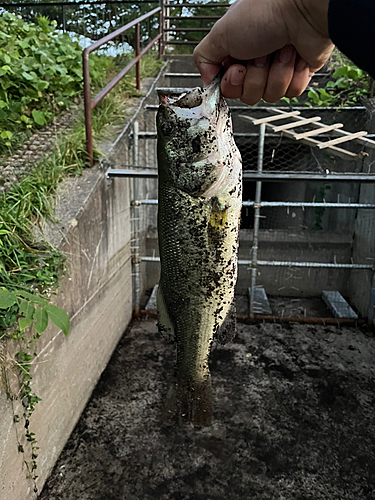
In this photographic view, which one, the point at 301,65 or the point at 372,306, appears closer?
the point at 301,65

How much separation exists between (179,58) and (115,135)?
13.4ft

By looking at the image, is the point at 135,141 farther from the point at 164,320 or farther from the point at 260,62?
the point at 260,62

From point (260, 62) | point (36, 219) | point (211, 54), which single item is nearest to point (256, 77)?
point (260, 62)

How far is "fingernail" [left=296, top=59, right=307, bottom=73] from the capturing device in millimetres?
1528

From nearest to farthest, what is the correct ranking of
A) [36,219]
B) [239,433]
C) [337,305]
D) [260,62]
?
1. [260,62]
2. [36,219]
3. [239,433]
4. [337,305]

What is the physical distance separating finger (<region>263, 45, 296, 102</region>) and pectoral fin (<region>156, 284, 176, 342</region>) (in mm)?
899

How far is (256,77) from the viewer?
151 centimetres

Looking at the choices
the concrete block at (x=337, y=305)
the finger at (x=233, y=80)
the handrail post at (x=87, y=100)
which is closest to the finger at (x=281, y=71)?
the finger at (x=233, y=80)

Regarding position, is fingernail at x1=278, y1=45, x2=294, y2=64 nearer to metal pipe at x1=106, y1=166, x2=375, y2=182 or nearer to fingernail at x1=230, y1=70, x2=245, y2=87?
fingernail at x1=230, y1=70, x2=245, y2=87

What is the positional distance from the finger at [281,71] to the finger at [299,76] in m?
0.03

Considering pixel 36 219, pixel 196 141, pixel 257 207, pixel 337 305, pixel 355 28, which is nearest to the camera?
pixel 355 28

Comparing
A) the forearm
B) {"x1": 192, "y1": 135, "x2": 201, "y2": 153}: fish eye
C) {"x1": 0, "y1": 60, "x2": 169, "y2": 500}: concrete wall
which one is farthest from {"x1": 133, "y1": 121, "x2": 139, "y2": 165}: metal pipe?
the forearm

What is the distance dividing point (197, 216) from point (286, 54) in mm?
646

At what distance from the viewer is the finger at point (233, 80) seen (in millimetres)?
1474
